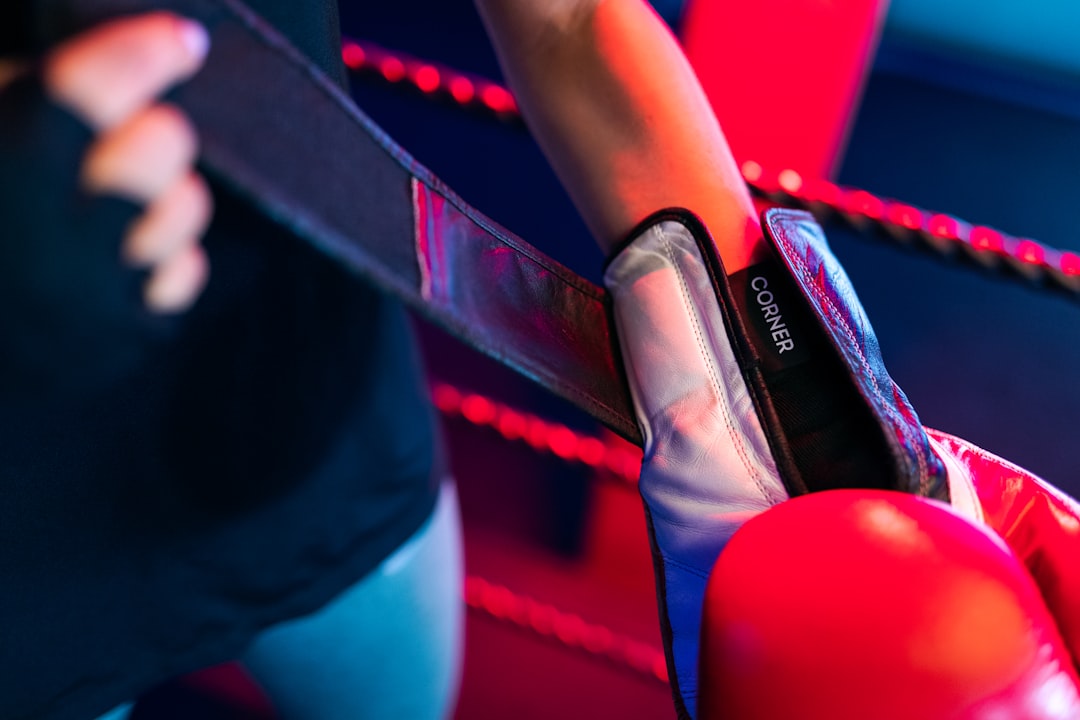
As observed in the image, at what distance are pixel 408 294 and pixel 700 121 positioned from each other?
0.25 meters

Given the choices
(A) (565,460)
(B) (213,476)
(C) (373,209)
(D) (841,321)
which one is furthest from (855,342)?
(A) (565,460)

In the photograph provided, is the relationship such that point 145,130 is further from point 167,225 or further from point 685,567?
point 685,567

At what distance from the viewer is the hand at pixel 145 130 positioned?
0.71 ft

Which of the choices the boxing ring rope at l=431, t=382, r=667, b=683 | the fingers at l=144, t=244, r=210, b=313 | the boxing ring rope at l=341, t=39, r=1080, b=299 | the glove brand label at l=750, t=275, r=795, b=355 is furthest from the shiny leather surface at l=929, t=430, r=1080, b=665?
the boxing ring rope at l=431, t=382, r=667, b=683

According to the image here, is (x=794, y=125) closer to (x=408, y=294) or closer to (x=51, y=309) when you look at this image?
(x=408, y=294)

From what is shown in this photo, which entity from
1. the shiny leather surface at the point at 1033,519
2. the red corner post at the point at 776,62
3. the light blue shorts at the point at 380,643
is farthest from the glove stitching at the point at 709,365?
the red corner post at the point at 776,62

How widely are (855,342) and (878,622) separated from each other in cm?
16

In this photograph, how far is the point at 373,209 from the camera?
34 centimetres

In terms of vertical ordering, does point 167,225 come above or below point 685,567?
above

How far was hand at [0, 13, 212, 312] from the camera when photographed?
8.5 inches

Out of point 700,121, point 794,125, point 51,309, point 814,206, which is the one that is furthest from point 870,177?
point 51,309

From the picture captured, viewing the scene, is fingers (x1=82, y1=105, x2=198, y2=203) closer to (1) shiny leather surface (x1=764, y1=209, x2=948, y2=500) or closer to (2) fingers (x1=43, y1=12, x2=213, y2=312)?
(2) fingers (x1=43, y1=12, x2=213, y2=312)

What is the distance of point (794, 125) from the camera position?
0.89m

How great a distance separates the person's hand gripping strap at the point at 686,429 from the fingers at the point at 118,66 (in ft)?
0.93
